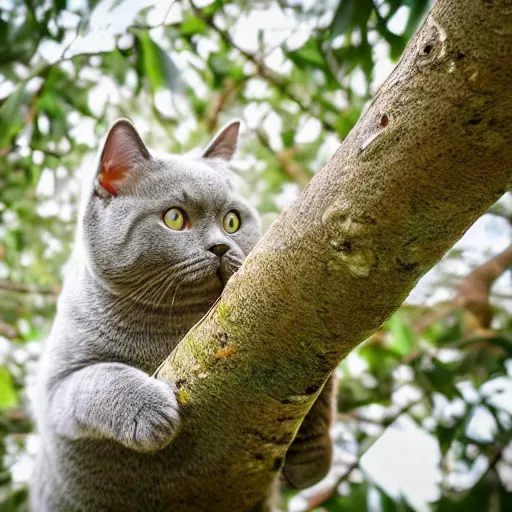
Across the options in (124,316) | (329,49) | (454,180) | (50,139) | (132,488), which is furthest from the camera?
(50,139)

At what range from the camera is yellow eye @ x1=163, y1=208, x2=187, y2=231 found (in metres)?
1.58

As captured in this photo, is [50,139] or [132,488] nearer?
[132,488]

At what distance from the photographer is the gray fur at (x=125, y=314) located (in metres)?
1.41

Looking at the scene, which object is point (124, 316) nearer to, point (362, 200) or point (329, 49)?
point (362, 200)

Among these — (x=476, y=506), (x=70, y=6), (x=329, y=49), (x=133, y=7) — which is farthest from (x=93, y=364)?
(x=329, y=49)

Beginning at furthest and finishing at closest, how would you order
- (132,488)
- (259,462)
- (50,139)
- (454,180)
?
(50,139) < (132,488) < (259,462) < (454,180)

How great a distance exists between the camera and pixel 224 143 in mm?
1987

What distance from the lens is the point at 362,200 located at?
0.87m

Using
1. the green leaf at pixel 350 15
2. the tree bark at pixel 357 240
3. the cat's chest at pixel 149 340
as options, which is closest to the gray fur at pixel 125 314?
the cat's chest at pixel 149 340

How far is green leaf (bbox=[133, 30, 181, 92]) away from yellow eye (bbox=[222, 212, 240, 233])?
599 mm

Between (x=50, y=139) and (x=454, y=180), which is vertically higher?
(x=454, y=180)

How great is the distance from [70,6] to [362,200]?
125 centimetres

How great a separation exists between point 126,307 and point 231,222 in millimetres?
397

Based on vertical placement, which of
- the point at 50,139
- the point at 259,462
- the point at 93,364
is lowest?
the point at 50,139
